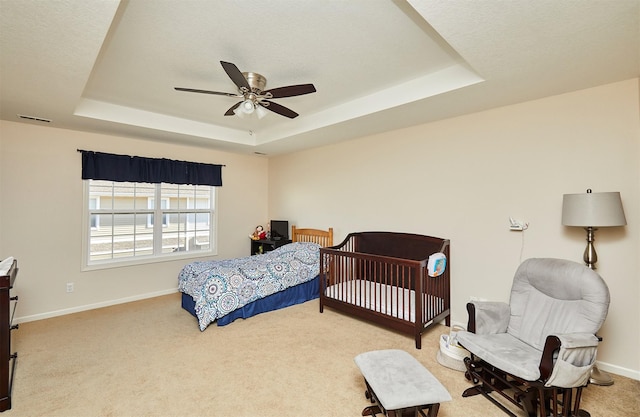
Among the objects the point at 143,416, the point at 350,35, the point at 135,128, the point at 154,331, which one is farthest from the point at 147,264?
the point at 350,35

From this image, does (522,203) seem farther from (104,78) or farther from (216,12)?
(104,78)

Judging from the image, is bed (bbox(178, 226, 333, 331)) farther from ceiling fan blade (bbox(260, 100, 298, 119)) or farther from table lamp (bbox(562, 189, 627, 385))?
table lamp (bbox(562, 189, 627, 385))

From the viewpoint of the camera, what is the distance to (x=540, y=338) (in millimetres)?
2137

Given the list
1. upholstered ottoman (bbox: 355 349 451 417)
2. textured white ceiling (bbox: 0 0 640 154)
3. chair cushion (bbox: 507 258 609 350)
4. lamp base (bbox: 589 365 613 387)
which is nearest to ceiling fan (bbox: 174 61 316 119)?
textured white ceiling (bbox: 0 0 640 154)

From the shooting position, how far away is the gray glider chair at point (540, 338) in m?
1.73

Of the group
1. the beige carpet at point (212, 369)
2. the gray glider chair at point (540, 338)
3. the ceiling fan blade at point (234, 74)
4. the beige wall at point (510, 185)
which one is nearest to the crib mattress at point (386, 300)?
the beige carpet at point (212, 369)

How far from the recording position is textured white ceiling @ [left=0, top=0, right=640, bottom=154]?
5.28 ft

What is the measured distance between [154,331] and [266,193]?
3.27 m

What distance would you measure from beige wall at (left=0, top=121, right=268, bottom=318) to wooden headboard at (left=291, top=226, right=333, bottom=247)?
87.4 inches

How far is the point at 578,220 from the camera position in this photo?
2254mm

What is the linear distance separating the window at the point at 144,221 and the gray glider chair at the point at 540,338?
14.1ft

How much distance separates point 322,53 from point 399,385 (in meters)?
2.40

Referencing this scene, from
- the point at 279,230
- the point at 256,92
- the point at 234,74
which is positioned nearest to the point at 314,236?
the point at 279,230

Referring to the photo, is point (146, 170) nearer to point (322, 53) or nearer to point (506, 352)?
point (322, 53)
